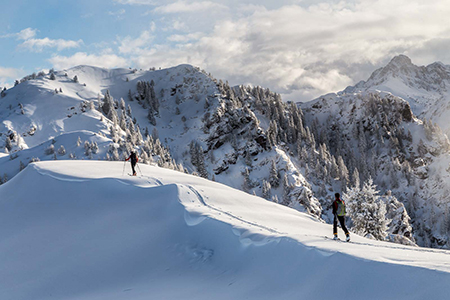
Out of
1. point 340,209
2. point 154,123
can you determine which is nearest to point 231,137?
point 154,123

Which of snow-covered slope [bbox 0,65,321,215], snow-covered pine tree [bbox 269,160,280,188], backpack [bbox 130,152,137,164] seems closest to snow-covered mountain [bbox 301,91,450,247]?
snow-covered pine tree [bbox 269,160,280,188]

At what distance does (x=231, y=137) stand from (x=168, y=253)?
4966 inches

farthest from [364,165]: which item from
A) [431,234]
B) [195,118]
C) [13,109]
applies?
[13,109]

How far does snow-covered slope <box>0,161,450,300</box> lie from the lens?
7.21 m

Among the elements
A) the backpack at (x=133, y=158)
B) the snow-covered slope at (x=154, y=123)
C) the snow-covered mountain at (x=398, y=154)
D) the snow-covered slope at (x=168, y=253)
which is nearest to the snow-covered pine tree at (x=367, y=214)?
the snow-covered slope at (x=168, y=253)

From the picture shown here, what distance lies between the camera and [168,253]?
12.0 m

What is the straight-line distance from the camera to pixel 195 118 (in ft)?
500

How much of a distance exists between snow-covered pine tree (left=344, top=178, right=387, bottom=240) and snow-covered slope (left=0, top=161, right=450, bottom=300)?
21460 millimetres

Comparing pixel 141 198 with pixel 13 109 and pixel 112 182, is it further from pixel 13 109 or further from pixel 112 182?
pixel 13 109

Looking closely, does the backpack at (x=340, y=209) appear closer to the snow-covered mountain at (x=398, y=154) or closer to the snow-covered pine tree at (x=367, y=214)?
the snow-covered pine tree at (x=367, y=214)

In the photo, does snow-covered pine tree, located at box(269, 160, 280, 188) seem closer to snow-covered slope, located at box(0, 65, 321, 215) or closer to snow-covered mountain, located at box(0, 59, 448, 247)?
snow-covered mountain, located at box(0, 59, 448, 247)

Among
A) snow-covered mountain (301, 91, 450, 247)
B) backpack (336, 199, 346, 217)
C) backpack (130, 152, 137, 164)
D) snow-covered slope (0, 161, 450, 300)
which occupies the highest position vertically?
backpack (130, 152, 137, 164)

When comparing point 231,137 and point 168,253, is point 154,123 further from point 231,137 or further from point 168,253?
point 168,253

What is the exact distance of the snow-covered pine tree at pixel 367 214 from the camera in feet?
115
